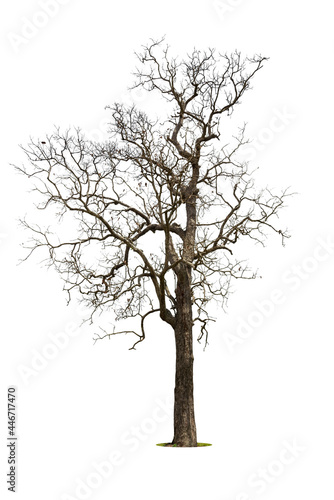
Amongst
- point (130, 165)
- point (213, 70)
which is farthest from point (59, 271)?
point (213, 70)

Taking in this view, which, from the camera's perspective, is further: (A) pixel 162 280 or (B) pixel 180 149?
(B) pixel 180 149

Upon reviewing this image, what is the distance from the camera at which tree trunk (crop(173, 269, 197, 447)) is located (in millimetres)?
10281

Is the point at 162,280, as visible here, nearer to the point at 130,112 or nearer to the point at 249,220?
the point at 249,220

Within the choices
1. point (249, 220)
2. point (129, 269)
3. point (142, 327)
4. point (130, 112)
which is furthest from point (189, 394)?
point (130, 112)

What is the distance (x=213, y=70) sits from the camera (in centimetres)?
1103

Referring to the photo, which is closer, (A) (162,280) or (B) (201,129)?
(A) (162,280)

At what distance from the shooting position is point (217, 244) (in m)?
10.9

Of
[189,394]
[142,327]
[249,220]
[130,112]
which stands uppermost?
[130,112]

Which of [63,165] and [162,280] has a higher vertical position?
[63,165]

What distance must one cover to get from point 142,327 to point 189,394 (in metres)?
1.18

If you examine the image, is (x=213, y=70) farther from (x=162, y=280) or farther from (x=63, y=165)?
(x=162, y=280)

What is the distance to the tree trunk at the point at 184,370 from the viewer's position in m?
10.3

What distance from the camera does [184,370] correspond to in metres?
10.4

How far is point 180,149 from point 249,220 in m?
1.54
